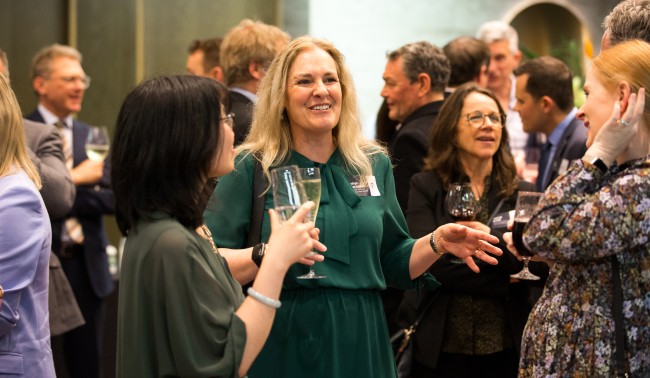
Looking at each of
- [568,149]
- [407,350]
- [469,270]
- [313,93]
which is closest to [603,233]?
[313,93]

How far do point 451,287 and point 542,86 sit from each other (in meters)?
1.68

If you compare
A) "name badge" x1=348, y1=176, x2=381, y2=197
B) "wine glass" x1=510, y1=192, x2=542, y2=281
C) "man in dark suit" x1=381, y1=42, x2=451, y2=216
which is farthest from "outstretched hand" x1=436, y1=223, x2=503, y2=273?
"man in dark suit" x1=381, y1=42, x2=451, y2=216

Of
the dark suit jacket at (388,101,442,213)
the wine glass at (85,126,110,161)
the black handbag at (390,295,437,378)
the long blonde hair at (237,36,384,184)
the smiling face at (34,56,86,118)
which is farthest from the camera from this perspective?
the smiling face at (34,56,86,118)

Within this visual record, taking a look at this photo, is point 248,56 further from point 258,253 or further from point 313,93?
point 258,253

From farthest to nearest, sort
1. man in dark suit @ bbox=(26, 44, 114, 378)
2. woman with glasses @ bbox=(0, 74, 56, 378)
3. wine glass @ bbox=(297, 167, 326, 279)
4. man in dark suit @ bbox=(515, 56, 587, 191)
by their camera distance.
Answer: man in dark suit @ bbox=(26, 44, 114, 378)
man in dark suit @ bbox=(515, 56, 587, 191)
woman with glasses @ bbox=(0, 74, 56, 378)
wine glass @ bbox=(297, 167, 326, 279)

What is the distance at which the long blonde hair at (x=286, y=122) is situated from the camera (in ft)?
9.64

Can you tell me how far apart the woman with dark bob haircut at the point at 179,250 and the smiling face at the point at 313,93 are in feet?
2.74

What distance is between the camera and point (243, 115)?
4062 millimetres

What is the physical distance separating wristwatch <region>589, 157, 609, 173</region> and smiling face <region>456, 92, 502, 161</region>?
1.48 m

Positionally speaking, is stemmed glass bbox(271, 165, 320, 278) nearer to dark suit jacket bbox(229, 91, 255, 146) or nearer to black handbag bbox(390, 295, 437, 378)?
black handbag bbox(390, 295, 437, 378)

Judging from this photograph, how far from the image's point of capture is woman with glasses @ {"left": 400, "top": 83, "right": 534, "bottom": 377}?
354cm

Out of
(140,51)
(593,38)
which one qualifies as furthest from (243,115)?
(593,38)

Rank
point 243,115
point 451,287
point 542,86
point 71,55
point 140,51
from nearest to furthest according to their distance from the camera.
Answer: point 451,287, point 243,115, point 542,86, point 71,55, point 140,51

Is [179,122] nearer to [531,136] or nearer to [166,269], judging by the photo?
[166,269]
